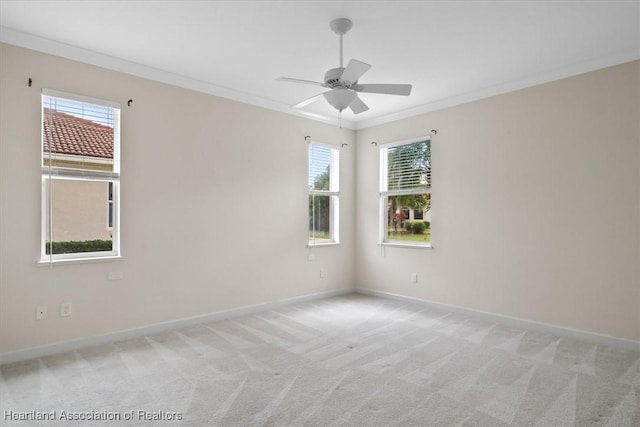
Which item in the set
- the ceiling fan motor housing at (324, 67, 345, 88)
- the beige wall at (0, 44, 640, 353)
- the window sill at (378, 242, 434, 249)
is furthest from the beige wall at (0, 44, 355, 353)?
the ceiling fan motor housing at (324, 67, 345, 88)

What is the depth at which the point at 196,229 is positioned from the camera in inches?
169

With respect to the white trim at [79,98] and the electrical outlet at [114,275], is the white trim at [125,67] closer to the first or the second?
the white trim at [79,98]

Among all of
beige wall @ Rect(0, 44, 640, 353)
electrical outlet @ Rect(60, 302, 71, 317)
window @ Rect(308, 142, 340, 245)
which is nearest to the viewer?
beige wall @ Rect(0, 44, 640, 353)

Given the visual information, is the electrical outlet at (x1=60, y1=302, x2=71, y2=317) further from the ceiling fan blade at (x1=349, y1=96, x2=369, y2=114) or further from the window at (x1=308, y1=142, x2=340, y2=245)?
the ceiling fan blade at (x1=349, y1=96, x2=369, y2=114)

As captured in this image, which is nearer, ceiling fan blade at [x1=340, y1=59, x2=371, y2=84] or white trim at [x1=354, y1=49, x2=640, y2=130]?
ceiling fan blade at [x1=340, y1=59, x2=371, y2=84]

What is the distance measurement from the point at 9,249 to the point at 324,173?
391 centimetres

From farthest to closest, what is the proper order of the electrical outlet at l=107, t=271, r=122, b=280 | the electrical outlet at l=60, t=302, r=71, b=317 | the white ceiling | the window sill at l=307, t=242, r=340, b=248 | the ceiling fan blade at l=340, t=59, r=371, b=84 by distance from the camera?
the window sill at l=307, t=242, r=340, b=248 → the electrical outlet at l=107, t=271, r=122, b=280 → the electrical outlet at l=60, t=302, r=71, b=317 → the white ceiling → the ceiling fan blade at l=340, t=59, r=371, b=84

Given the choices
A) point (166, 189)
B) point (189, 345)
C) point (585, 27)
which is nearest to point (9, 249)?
point (166, 189)

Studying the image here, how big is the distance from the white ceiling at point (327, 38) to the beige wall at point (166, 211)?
309 millimetres

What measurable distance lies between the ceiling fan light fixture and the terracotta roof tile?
230 cm

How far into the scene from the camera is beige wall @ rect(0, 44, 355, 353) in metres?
3.19

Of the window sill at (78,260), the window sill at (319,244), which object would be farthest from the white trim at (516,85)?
the window sill at (78,260)

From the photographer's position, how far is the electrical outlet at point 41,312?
3268 mm

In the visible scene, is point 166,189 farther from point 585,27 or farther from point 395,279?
point 585,27
